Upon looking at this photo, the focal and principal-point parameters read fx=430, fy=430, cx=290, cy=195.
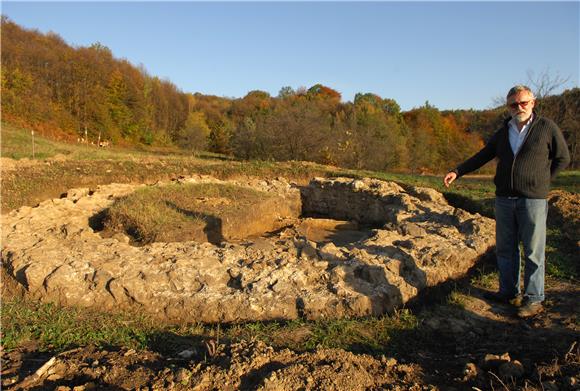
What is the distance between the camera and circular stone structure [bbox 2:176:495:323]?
15.9 feet

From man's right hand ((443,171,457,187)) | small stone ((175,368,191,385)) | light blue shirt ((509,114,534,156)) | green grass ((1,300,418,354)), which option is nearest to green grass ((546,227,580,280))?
man's right hand ((443,171,457,187))

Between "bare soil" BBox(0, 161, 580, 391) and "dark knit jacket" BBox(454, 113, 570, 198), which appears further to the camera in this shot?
"dark knit jacket" BBox(454, 113, 570, 198)

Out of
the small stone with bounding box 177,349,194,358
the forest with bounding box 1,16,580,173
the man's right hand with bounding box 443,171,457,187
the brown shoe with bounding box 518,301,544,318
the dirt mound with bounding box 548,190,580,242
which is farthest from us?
the forest with bounding box 1,16,580,173

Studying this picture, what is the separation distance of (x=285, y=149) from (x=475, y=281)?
725 inches

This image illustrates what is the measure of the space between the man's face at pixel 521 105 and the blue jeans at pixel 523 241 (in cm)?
79

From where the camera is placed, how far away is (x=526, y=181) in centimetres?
405

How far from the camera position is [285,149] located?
2314cm

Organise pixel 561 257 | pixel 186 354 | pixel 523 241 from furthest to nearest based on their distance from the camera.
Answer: pixel 561 257, pixel 523 241, pixel 186 354

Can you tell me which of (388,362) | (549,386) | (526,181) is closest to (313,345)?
(388,362)

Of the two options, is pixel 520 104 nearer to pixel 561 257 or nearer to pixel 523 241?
pixel 523 241

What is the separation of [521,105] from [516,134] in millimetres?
288

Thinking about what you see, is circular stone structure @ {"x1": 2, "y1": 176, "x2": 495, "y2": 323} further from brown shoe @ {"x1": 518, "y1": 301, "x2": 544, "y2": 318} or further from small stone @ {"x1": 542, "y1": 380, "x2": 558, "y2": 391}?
small stone @ {"x1": 542, "y1": 380, "x2": 558, "y2": 391}

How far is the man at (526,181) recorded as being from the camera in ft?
13.2

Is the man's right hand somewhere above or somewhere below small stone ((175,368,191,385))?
above
